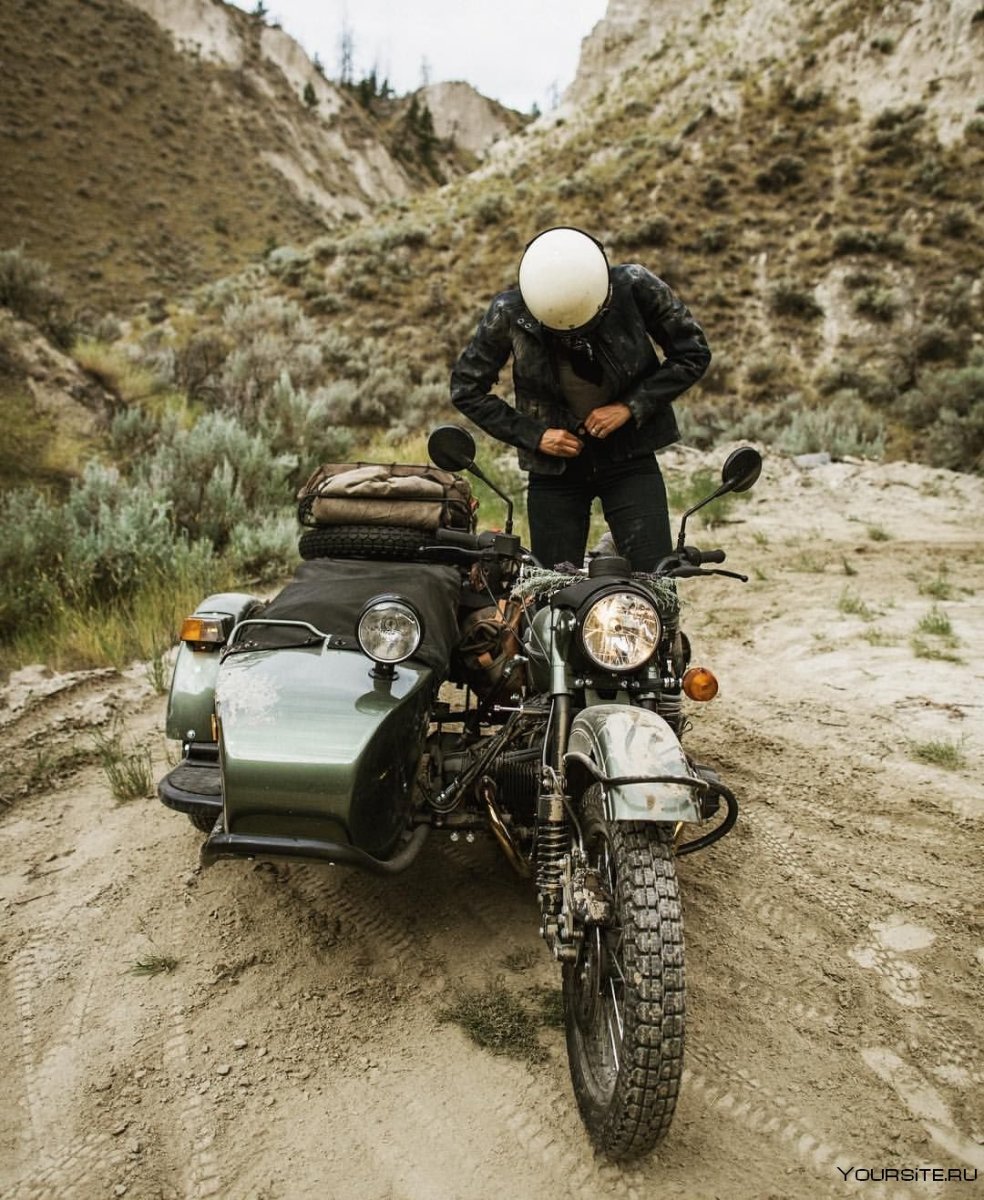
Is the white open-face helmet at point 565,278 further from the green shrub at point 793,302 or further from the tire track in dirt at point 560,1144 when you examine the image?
the green shrub at point 793,302

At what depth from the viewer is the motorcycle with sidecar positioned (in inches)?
71.8

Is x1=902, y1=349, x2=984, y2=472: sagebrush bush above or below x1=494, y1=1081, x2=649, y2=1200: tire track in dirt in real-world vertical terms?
above

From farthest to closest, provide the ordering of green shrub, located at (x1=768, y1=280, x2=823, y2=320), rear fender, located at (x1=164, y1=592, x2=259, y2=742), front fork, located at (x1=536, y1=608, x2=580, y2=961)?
green shrub, located at (x1=768, y1=280, x2=823, y2=320) → rear fender, located at (x1=164, y1=592, x2=259, y2=742) → front fork, located at (x1=536, y1=608, x2=580, y2=961)

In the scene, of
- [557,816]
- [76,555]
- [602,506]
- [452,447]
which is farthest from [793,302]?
[557,816]

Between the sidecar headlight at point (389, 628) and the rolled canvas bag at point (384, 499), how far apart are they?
92 centimetres

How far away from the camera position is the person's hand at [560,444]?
9.77 ft

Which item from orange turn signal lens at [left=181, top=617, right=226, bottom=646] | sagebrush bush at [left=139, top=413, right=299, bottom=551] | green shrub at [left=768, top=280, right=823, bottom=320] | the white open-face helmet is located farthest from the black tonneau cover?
green shrub at [left=768, top=280, right=823, bottom=320]

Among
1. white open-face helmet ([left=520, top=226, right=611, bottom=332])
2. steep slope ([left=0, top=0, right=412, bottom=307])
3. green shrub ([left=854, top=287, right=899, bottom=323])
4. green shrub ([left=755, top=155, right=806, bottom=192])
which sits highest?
steep slope ([left=0, top=0, right=412, bottom=307])

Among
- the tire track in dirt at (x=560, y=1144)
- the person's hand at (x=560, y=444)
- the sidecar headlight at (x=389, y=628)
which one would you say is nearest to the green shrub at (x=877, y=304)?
the person's hand at (x=560, y=444)

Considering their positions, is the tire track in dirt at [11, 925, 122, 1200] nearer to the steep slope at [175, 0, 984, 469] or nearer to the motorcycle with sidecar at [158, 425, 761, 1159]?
the motorcycle with sidecar at [158, 425, 761, 1159]

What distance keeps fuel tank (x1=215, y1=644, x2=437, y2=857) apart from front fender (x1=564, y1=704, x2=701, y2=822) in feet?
1.82

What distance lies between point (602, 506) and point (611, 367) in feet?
1.80

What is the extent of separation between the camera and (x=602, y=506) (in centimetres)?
334

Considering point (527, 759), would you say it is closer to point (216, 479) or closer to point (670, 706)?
point (670, 706)
